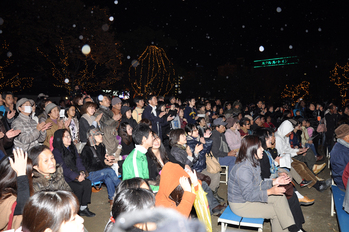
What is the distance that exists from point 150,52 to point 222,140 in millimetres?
23881

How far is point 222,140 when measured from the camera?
636 centimetres

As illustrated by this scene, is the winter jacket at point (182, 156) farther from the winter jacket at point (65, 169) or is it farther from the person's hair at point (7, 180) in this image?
the person's hair at point (7, 180)

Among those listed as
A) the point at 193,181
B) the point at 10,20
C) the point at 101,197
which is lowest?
the point at 101,197

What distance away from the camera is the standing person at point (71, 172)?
430 centimetres

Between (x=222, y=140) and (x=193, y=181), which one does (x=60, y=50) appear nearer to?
(x=222, y=140)

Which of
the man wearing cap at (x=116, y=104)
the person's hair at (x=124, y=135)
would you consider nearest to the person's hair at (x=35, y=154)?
the person's hair at (x=124, y=135)

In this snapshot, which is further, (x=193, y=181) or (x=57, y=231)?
(x=193, y=181)

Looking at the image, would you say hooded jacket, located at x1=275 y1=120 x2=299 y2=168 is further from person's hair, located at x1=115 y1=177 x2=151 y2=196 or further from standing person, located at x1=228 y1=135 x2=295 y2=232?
person's hair, located at x1=115 y1=177 x2=151 y2=196

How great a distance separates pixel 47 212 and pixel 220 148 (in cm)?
507

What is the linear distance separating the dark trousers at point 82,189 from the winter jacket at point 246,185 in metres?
2.58

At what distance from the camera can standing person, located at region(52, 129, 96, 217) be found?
430cm

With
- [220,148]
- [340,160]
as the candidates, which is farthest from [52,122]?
[340,160]

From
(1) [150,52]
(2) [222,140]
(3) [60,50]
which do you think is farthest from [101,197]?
(1) [150,52]

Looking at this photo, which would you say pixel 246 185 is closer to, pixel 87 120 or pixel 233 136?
pixel 233 136
